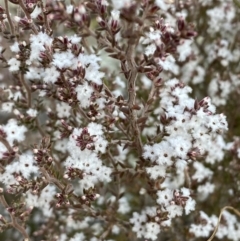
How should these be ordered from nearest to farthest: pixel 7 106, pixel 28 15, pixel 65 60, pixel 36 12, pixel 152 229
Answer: pixel 65 60 < pixel 28 15 < pixel 36 12 < pixel 152 229 < pixel 7 106

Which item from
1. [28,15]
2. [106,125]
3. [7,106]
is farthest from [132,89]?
[7,106]

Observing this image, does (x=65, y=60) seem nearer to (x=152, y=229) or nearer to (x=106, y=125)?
(x=106, y=125)

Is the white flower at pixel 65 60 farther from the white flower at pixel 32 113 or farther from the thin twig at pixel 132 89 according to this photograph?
the white flower at pixel 32 113

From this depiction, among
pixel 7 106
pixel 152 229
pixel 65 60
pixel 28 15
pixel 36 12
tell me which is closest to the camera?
pixel 65 60

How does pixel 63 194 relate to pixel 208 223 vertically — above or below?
below

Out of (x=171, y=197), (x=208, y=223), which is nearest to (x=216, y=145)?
(x=208, y=223)

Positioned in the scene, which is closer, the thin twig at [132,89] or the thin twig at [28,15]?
the thin twig at [132,89]

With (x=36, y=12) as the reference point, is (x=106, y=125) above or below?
below

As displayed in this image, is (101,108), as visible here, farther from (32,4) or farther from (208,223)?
(208,223)

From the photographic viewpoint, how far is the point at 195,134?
2172mm

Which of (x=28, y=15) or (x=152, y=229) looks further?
(x=152, y=229)

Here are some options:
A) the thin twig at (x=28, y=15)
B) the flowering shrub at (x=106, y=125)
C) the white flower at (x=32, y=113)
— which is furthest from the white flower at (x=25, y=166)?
the thin twig at (x=28, y=15)

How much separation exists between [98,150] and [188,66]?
1.38 metres

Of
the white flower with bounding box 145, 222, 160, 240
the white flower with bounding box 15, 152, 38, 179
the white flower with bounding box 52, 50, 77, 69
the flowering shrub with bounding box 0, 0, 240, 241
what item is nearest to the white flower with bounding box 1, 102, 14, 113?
the flowering shrub with bounding box 0, 0, 240, 241
